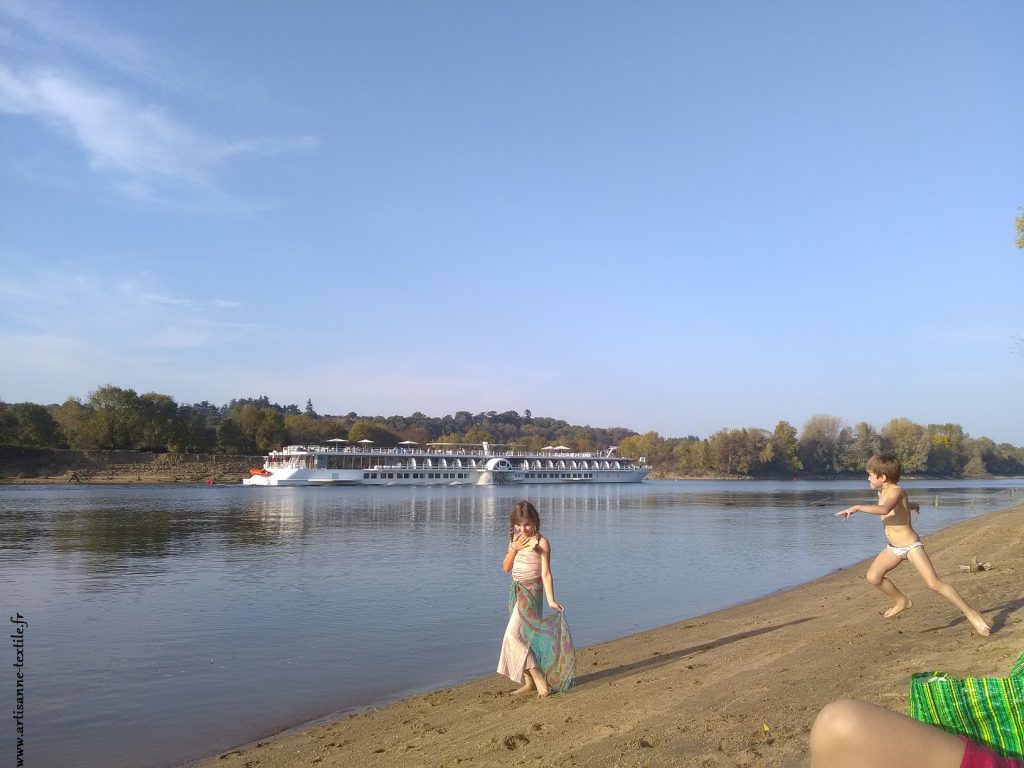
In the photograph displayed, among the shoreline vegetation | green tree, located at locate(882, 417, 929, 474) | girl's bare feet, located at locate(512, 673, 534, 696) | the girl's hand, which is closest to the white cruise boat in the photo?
the shoreline vegetation

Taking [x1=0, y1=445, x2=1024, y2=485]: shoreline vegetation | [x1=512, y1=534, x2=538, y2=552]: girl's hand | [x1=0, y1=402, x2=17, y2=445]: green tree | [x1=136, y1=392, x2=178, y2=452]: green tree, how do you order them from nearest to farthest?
[x1=512, y1=534, x2=538, y2=552]: girl's hand → [x1=0, y1=445, x2=1024, y2=485]: shoreline vegetation → [x1=0, y1=402, x2=17, y2=445]: green tree → [x1=136, y1=392, x2=178, y2=452]: green tree

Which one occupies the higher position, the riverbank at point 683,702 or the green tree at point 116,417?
the green tree at point 116,417

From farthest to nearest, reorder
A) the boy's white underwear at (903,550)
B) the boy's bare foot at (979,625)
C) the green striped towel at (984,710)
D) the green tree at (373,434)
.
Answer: the green tree at (373,434) → the boy's white underwear at (903,550) → the boy's bare foot at (979,625) → the green striped towel at (984,710)

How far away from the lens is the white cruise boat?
9269 cm

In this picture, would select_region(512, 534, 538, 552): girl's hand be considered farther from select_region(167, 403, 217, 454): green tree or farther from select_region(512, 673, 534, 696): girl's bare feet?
select_region(167, 403, 217, 454): green tree

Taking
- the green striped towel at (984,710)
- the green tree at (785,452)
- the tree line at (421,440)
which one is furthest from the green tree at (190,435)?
the green striped towel at (984,710)

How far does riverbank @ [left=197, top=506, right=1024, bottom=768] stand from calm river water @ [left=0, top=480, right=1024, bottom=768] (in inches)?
53.4

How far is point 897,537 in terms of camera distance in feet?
27.2

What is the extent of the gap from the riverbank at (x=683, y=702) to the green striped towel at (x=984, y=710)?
2578 mm

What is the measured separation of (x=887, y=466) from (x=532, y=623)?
13.8ft

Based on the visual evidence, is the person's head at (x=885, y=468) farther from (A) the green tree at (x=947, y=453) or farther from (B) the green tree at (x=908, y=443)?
(A) the green tree at (x=947, y=453)

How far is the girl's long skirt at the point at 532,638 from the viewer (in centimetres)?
731

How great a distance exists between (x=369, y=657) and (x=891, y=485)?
7.37 metres

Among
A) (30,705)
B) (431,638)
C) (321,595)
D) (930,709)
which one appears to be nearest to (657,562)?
(321,595)
